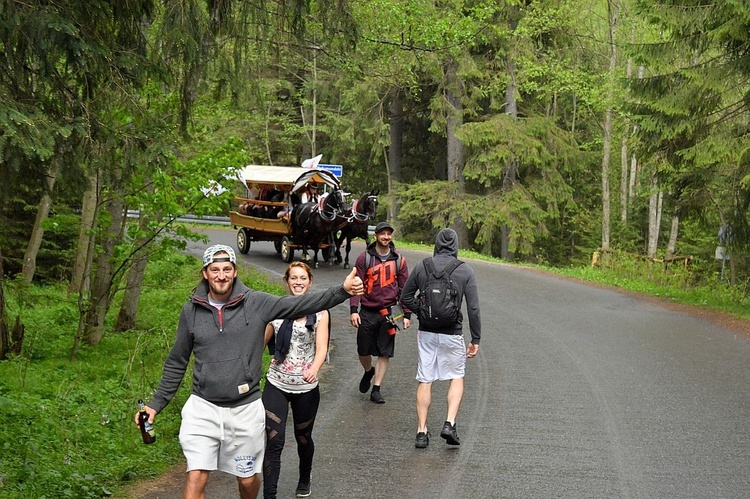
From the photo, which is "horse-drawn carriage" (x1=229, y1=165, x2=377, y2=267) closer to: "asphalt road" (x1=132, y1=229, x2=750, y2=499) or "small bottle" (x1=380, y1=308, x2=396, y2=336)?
"asphalt road" (x1=132, y1=229, x2=750, y2=499)

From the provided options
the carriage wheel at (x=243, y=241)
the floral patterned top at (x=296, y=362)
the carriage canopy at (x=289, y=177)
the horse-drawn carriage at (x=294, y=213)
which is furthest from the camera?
the carriage wheel at (x=243, y=241)

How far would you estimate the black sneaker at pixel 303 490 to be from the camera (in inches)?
280

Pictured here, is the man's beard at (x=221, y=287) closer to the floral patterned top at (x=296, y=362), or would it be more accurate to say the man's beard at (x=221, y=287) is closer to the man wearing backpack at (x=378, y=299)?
the floral patterned top at (x=296, y=362)

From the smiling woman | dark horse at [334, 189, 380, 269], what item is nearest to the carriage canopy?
dark horse at [334, 189, 380, 269]

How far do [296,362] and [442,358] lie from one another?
2279 millimetres

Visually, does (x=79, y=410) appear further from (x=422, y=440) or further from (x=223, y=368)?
(x=223, y=368)

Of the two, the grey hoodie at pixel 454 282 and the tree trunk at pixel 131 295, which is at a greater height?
the grey hoodie at pixel 454 282

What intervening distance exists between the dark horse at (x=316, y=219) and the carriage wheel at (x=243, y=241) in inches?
162

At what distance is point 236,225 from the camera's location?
27.7 metres

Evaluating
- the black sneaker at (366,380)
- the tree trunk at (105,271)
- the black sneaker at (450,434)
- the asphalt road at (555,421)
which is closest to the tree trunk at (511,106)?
the asphalt road at (555,421)

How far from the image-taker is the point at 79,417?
8.98m

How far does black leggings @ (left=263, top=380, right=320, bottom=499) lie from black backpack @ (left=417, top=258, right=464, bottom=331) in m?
1.98

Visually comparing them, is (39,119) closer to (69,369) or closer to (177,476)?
(177,476)

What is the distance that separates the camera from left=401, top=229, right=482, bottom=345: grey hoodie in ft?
28.7
